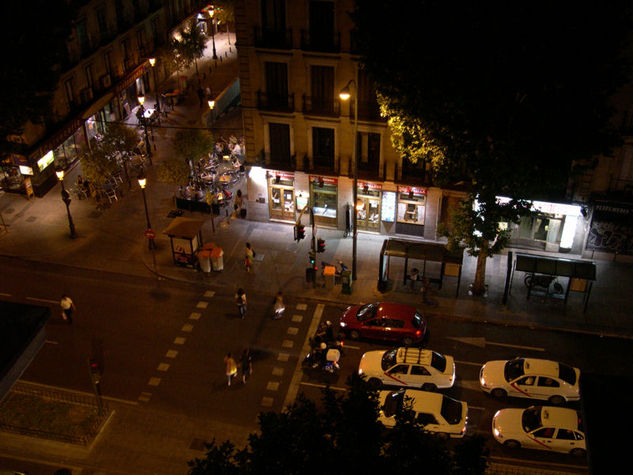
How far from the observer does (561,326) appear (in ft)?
98.2

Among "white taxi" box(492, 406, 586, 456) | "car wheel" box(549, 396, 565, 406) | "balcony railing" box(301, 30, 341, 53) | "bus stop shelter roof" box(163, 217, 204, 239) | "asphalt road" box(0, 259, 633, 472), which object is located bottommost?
"asphalt road" box(0, 259, 633, 472)

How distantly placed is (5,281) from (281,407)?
660 inches

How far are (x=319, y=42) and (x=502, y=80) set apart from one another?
11.0m

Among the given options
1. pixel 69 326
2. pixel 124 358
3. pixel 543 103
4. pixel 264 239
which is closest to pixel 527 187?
pixel 543 103

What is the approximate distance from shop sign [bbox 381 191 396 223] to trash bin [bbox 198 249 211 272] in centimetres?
966

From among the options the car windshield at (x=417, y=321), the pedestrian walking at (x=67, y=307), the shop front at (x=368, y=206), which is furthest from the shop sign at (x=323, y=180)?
the pedestrian walking at (x=67, y=307)

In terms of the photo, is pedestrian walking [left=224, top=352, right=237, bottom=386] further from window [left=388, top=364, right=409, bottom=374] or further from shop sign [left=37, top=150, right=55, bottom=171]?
shop sign [left=37, top=150, right=55, bottom=171]

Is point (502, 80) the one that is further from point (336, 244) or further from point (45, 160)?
point (45, 160)

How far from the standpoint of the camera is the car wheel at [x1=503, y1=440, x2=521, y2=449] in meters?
23.6

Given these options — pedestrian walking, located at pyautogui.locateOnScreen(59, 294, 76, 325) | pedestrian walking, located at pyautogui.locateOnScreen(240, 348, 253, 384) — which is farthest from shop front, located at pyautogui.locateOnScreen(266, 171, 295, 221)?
pedestrian walking, located at pyautogui.locateOnScreen(240, 348, 253, 384)

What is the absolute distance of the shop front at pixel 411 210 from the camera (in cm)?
3534

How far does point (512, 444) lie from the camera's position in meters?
23.7

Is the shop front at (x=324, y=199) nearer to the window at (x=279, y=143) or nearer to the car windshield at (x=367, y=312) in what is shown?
the window at (x=279, y=143)

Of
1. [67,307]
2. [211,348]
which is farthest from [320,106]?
[67,307]
